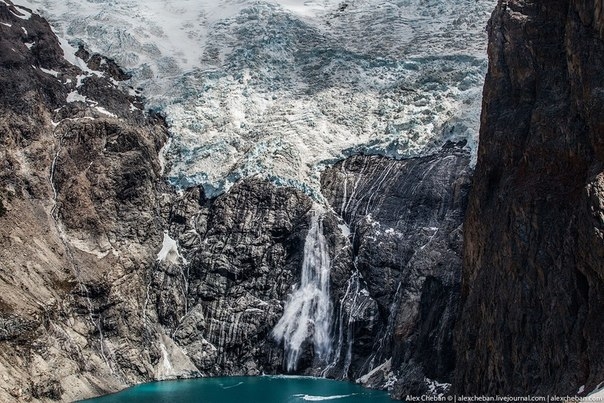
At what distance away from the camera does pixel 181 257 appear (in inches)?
2365

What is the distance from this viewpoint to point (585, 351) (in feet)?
81.6

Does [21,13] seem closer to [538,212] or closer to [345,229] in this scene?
[345,229]

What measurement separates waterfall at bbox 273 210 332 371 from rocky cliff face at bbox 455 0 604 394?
16.3 meters

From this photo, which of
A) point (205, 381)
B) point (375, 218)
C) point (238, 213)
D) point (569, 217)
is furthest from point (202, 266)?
point (569, 217)

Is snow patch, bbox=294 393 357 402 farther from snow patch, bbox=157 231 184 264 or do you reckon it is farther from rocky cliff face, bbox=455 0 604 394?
snow patch, bbox=157 231 184 264

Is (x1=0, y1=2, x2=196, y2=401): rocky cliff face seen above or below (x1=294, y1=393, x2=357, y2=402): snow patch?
above

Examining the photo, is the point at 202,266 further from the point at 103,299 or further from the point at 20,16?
the point at 20,16

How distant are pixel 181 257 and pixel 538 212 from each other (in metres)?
35.9

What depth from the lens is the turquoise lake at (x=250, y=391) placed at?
147ft

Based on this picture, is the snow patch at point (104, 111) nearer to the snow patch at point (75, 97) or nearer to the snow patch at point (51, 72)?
the snow patch at point (75, 97)

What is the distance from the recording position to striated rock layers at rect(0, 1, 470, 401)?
4791 centimetres

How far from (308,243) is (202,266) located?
29.7ft

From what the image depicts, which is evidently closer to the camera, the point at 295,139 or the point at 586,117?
the point at 586,117

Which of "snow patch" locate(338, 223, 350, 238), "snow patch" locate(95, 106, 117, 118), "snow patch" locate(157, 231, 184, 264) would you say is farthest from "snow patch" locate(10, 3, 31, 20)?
"snow patch" locate(338, 223, 350, 238)
